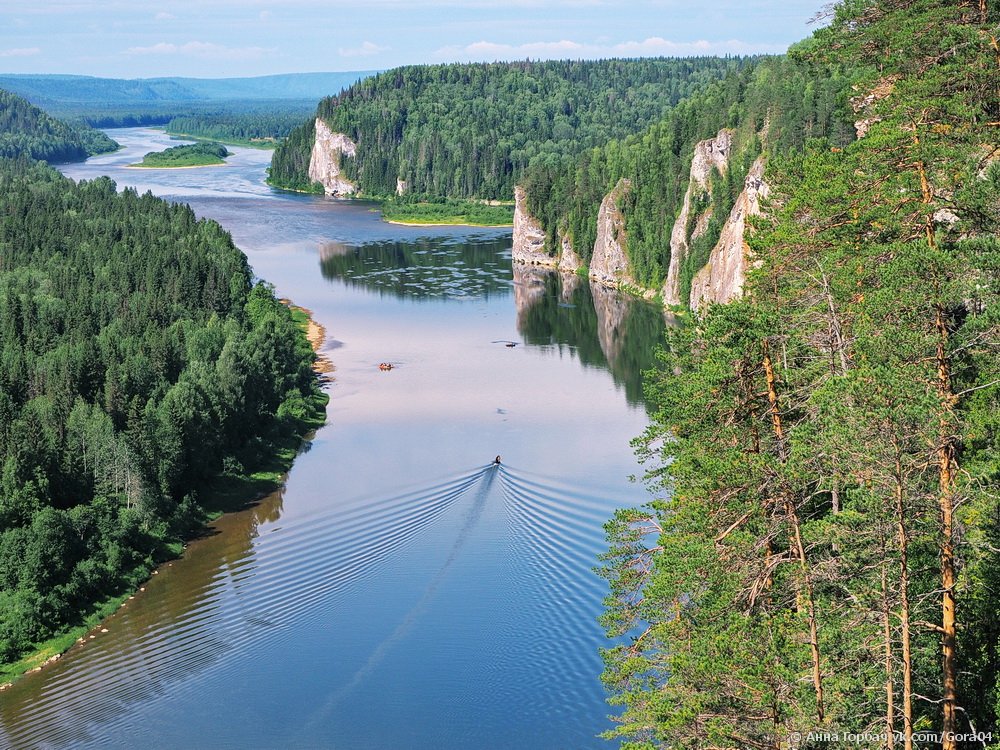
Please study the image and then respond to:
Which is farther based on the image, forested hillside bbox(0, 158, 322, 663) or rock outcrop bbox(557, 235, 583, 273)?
rock outcrop bbox(557, 235, 583, 273)

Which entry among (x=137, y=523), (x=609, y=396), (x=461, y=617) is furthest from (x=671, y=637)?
(x=609, y=396)

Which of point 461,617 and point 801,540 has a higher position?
point 801,540

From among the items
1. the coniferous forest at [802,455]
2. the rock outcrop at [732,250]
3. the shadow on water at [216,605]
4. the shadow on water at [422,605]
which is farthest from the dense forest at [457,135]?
the shadow on water at [216,605]

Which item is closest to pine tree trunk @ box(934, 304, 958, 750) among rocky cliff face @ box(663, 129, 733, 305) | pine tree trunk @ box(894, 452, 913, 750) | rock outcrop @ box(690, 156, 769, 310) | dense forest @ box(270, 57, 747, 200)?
pine tree trunk @ box(894, 452, 913, 750)

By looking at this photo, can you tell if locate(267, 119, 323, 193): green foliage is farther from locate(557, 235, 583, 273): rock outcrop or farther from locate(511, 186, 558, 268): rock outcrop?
locate(557, 235, 583, 273): rock outcrop

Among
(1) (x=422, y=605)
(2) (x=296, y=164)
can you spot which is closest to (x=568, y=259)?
(1) (x=422, y=605)

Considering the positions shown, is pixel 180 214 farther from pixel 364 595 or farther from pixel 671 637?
pixel 671 637
